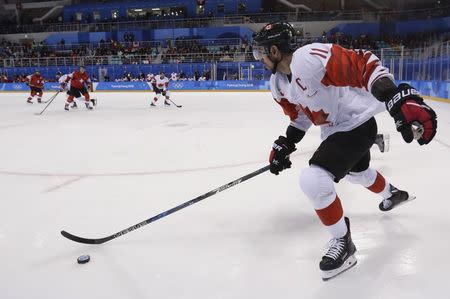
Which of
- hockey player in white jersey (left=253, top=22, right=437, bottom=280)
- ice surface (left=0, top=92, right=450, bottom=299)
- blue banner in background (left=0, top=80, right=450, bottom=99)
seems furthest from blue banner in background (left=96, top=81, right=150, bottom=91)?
hockey player in white jersey (left=253, top=22, right=437, bottom=280)

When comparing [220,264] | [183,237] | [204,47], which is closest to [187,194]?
[183,237]

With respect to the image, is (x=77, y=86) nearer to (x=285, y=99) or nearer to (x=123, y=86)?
(x=123, y=86)

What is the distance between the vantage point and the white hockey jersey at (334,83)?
178cm

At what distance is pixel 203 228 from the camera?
2.54 metres

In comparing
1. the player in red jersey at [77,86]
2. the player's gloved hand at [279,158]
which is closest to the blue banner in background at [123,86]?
the player in red jersey at [77,86]

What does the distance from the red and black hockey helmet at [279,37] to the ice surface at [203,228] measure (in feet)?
3.43

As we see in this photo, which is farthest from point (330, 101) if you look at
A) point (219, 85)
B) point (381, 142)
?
point (219, 85)

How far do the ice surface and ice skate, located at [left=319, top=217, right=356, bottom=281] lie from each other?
0.05m

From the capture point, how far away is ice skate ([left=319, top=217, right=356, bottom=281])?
74.0 inches

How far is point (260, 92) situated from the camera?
15773 mm

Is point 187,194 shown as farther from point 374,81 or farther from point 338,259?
point 374,81

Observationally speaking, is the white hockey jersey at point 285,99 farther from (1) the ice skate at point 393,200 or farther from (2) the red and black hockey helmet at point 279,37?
(1) the ice skate at point 393,200

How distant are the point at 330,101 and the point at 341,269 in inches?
31.1

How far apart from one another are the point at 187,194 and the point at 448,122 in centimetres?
553
